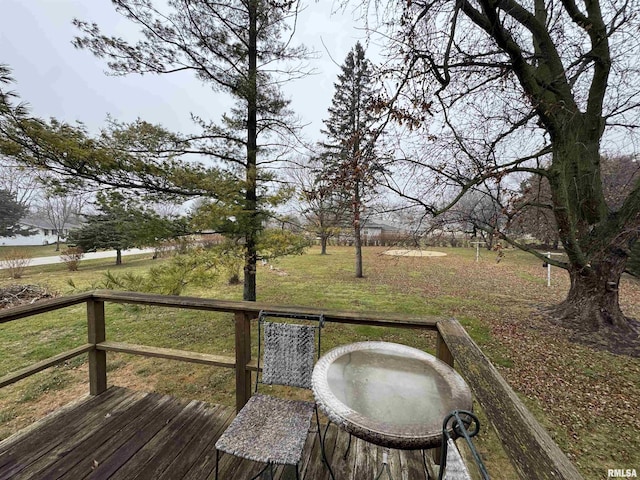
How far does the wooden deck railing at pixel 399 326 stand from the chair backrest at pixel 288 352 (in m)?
0.12

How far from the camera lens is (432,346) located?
449 cm

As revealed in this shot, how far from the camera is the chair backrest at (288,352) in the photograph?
1.77 meters

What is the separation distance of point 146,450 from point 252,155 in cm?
435

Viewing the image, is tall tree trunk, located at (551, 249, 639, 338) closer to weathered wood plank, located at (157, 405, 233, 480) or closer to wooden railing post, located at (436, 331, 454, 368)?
wooden railing post, located at (436, 331, 454, 368)

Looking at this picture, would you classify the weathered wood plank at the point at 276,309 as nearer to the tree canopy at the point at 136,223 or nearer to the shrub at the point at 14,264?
the tree canopy at the point at 136,223

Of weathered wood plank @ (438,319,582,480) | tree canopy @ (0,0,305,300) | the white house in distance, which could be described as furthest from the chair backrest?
the white house in distance

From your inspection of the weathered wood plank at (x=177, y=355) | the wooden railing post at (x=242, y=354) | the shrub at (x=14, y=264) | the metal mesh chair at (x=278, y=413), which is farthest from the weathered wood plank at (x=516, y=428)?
the shrub at (x=14, y=264)

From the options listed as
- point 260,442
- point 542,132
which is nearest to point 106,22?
point 260,442

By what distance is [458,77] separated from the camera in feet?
12.2

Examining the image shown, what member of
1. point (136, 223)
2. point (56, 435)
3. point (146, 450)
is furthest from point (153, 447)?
point (136, 223)

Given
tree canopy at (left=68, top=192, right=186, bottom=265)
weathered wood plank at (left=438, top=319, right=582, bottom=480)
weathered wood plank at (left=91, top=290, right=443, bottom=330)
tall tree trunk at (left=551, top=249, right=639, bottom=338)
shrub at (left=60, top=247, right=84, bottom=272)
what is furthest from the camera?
shrub at (left=60, top=247, right=84, bottom=272)

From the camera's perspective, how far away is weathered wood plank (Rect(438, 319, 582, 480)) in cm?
64

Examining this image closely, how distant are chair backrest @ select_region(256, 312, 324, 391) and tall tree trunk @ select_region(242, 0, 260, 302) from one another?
2.89 metres

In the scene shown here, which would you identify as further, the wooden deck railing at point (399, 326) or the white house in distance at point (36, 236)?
the white house in distance at point (36, 236)
